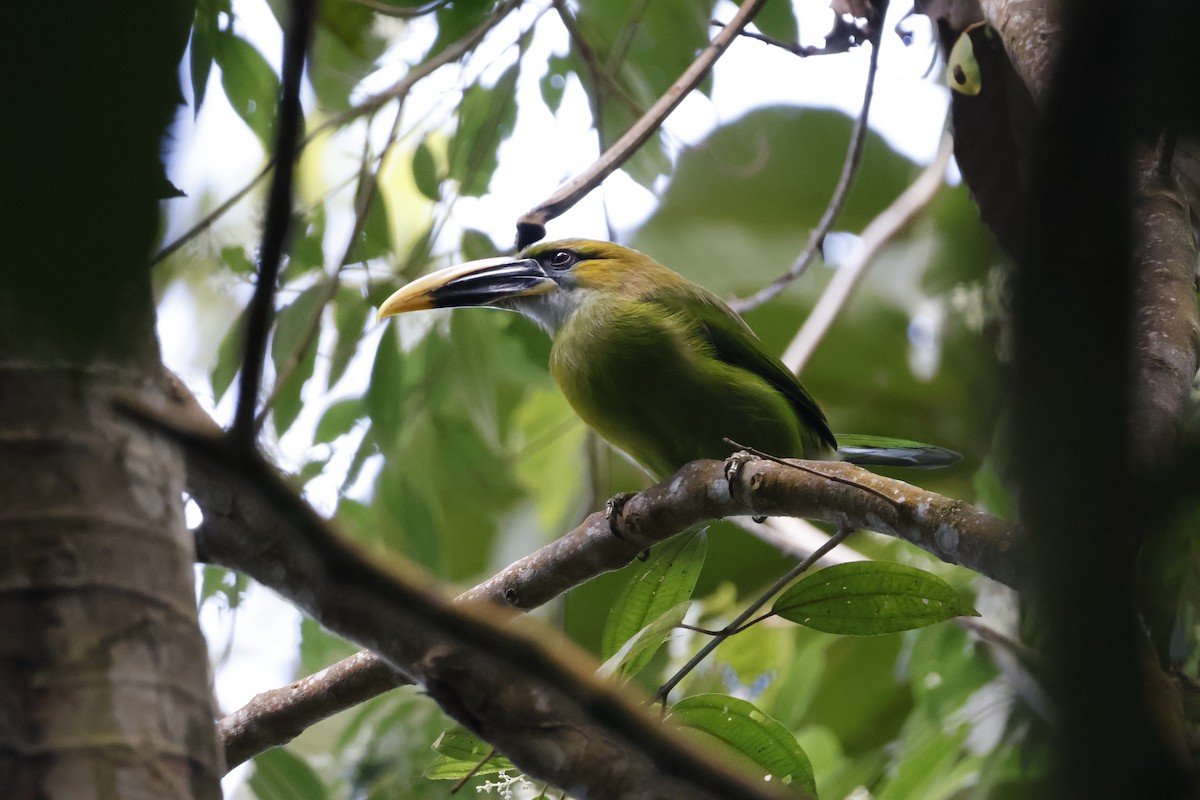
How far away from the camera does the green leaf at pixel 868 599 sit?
1569 millimetres

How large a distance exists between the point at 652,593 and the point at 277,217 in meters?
1.42

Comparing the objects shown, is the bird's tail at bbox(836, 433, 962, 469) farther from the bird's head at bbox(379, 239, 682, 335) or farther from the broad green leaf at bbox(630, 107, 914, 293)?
the broad green leaf at bbox(630, 107, 914, 293)

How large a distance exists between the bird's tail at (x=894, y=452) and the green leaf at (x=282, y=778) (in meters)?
1.46

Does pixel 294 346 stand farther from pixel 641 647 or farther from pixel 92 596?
pixel 92 596

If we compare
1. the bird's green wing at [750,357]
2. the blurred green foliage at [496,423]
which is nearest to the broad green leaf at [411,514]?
the blurred green foliage at [496,423]

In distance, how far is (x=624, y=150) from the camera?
231 centimetres

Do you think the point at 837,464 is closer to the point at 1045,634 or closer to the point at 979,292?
the point at 979,292

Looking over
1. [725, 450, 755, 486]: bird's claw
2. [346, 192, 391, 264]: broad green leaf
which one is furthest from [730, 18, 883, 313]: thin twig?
[725, 450, 755, 486]: bird's claw

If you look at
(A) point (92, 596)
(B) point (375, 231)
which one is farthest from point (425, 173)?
(A) point (92, 596)

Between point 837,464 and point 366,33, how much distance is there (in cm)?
192

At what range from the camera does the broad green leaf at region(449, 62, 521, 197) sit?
295 centimetres

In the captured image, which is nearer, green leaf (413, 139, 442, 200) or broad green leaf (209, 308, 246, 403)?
broad green leaf (209, 308, 246, 403)

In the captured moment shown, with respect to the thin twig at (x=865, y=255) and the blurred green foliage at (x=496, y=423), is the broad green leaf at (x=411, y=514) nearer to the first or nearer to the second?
the blurred green foliage at (x=496, y=423)

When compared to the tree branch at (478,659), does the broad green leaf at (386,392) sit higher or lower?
higher
